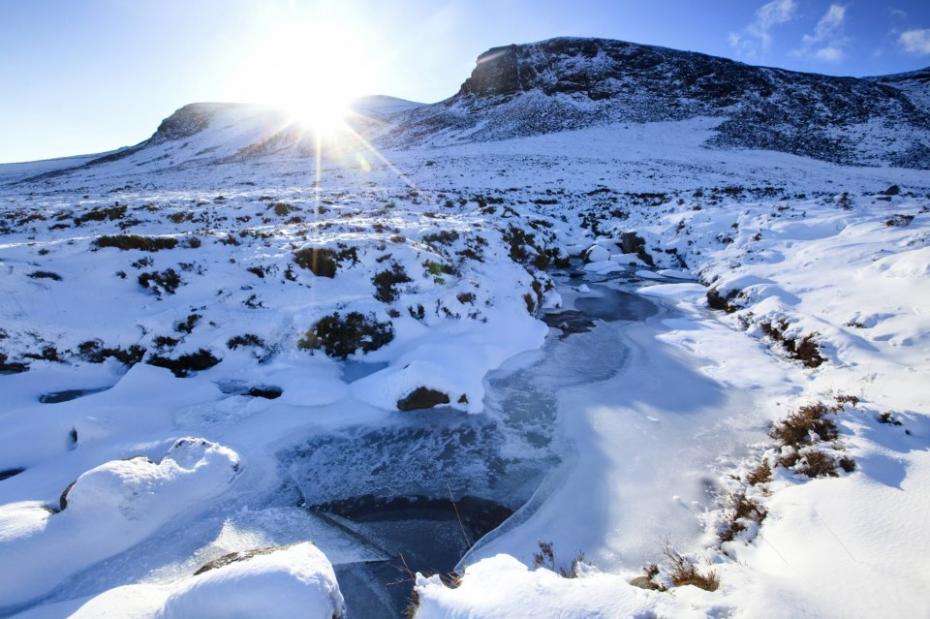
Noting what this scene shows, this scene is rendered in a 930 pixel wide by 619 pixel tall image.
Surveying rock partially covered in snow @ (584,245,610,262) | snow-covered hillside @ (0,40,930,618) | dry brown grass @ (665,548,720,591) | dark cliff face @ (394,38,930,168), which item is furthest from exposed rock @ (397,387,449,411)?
dark cliff face @ (394,38,930,168)

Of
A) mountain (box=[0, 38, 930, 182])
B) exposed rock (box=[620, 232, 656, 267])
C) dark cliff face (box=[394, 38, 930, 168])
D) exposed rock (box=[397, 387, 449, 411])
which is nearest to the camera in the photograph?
exposed rock (box=[397, 387, 449, 411])

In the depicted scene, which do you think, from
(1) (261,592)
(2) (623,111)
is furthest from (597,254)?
(2) (623,111)

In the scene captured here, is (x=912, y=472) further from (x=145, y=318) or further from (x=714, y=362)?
(x=145, y=318)

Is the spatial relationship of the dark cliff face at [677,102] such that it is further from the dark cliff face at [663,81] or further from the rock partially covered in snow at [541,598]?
the rock partially covered in snow at [541,598]

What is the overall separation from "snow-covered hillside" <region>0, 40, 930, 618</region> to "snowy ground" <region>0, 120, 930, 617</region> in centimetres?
4

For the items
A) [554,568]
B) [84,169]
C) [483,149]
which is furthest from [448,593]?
[84,169]

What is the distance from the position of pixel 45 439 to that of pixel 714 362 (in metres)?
10.7

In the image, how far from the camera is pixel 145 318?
757 centimetres

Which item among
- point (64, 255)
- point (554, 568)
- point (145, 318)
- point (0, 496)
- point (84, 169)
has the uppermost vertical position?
point (84, 169)

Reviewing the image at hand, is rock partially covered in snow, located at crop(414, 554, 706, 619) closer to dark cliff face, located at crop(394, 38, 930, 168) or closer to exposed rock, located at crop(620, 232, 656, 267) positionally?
exposed rock, located at crop(620, 232, 656, 267)

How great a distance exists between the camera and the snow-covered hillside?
11.3 ft

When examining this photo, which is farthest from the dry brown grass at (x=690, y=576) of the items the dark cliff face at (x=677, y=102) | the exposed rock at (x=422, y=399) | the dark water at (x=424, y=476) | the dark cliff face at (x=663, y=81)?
the dark cliff face at (x=663, y=81)

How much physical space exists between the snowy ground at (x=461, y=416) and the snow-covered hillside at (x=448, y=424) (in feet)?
0.13

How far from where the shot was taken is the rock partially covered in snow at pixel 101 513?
3.63m
